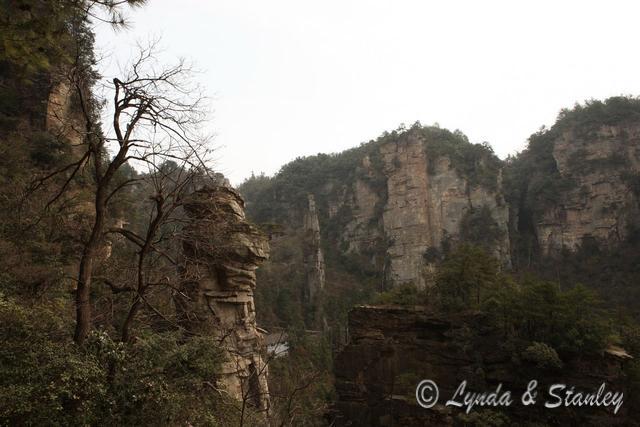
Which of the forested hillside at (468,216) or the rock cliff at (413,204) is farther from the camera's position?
the rock cliff at (413,204)

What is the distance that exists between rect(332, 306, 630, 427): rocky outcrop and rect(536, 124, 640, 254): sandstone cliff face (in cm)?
2705

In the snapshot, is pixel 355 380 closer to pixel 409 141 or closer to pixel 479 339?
pixel 479 339

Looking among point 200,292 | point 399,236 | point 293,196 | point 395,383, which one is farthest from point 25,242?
point 293,196

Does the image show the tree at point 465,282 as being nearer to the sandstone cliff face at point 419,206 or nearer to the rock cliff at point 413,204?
the rock cliff at point 413,204

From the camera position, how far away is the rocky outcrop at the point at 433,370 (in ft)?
53.5

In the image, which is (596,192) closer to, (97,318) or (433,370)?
(433,370)

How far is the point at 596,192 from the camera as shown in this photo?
41188 millimetres

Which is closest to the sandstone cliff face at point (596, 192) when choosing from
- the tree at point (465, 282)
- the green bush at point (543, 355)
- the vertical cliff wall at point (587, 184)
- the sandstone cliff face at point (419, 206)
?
the vertical cliff wall at point (587, 184)

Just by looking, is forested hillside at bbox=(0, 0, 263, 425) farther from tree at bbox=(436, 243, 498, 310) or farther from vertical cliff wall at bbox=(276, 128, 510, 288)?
vertical cliff wall at bbox=(276, 128, 510, 288)

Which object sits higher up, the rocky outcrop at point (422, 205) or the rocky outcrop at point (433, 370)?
the rocky outcrop at point (422, 205)

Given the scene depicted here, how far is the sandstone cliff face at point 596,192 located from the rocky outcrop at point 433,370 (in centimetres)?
2705

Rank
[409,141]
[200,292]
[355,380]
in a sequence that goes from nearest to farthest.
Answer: [200,292]
[355,380]
[409,141]

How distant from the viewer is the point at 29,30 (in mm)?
3984

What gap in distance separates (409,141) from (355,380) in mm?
31380
